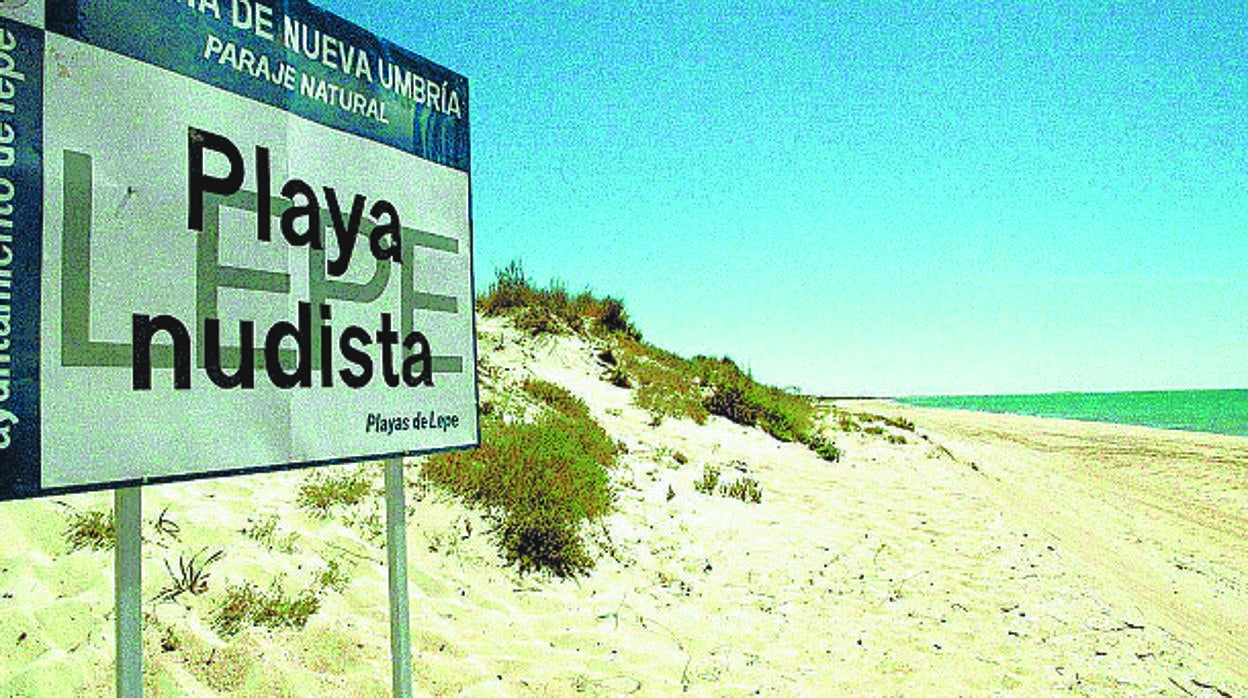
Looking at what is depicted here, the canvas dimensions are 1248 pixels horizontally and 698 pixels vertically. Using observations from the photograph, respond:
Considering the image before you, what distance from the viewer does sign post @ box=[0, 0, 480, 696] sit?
2320mm

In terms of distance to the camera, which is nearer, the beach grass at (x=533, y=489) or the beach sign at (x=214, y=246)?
the beach sign at (x=214, y=246)

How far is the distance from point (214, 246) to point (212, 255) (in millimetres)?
33

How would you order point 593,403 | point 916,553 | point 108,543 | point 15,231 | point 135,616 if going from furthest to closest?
Answer: point 593,403 < point 916,553 < point 108,543 < point 135,616 < point 15,231

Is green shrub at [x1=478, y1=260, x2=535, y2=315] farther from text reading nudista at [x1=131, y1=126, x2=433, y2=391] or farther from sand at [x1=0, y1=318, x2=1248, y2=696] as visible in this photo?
text reading nudista at [x1=131, y1=126, x2=433, y2=391]

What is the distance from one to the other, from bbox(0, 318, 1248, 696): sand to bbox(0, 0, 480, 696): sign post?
1577mm

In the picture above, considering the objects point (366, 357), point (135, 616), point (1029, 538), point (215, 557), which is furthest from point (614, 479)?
point (135, 616)

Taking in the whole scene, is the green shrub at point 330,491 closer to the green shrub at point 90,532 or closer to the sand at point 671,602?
the sand at point 671,602

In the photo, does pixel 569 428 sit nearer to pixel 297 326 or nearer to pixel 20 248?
pixel 297 326

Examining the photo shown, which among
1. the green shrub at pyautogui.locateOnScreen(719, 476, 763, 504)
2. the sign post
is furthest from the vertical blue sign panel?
the green shrub at pyautogui.locateOnScreen(719, 476, 763, 504)

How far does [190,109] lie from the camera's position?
8.88 feet

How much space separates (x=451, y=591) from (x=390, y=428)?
2.86m

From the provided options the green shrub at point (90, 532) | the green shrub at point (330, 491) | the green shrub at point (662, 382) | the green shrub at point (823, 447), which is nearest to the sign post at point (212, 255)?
the green shrub at point (90, 532)

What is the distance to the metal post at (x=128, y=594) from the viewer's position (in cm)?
255

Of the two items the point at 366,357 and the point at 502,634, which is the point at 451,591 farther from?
the point at 366,357
